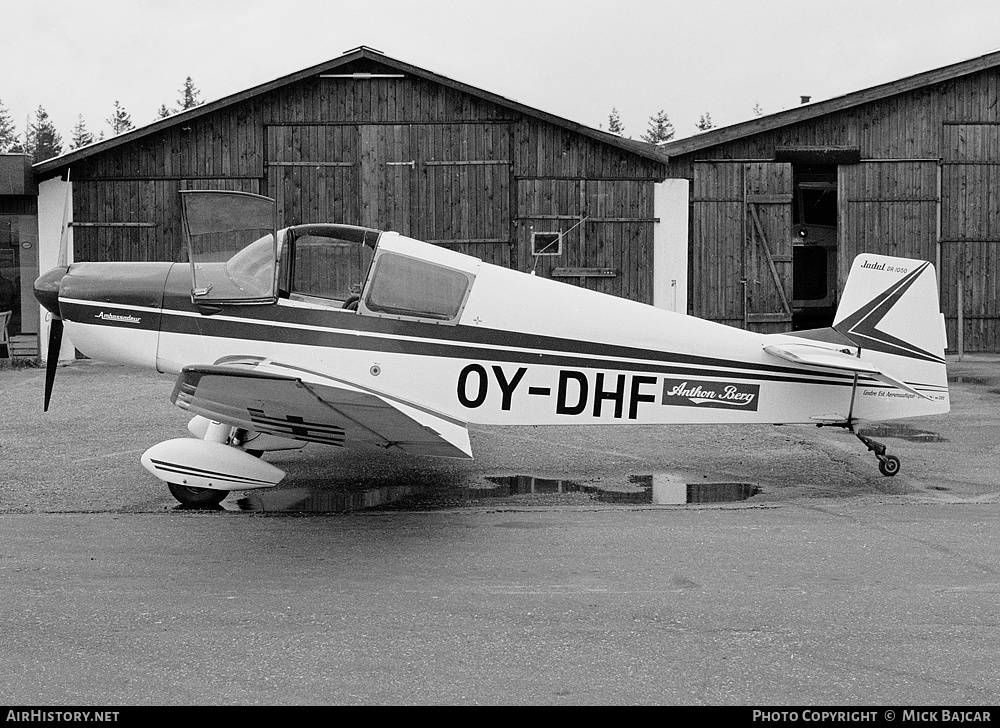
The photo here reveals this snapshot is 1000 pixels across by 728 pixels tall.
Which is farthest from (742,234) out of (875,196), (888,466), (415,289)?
(415,289)

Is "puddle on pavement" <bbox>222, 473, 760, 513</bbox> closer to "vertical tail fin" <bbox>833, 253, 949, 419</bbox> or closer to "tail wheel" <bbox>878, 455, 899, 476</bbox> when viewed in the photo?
"tail wheel" <bbox>878, 455, 899, 476</bbox>

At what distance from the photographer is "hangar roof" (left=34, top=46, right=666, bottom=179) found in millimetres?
18594

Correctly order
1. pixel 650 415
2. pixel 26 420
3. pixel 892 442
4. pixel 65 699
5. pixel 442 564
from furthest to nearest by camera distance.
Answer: pixel 26 420, pixel 892 442, pixel 650 415, pixel 442 564, pixel 65 699

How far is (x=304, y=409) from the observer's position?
22.0 feet

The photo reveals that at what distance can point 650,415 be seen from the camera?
8203 millimetres

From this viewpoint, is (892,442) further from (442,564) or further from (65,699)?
(65,699)

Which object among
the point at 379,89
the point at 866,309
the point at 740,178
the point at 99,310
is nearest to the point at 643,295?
the point at 740,178

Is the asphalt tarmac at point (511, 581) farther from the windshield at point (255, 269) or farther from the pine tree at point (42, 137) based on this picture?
the pine tree at point (42, 137)

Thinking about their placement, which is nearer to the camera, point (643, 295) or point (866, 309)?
point (866, 309)

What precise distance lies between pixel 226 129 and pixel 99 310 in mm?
11890

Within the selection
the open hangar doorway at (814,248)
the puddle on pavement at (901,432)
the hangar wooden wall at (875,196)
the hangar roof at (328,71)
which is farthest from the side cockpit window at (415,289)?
the open hangar doorway at (814,248)

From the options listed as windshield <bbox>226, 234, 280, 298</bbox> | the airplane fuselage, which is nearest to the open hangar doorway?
the airplane fuselage

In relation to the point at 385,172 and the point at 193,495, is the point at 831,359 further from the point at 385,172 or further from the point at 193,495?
the point at 385,172

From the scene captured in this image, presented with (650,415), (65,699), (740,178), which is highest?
(740,178)
